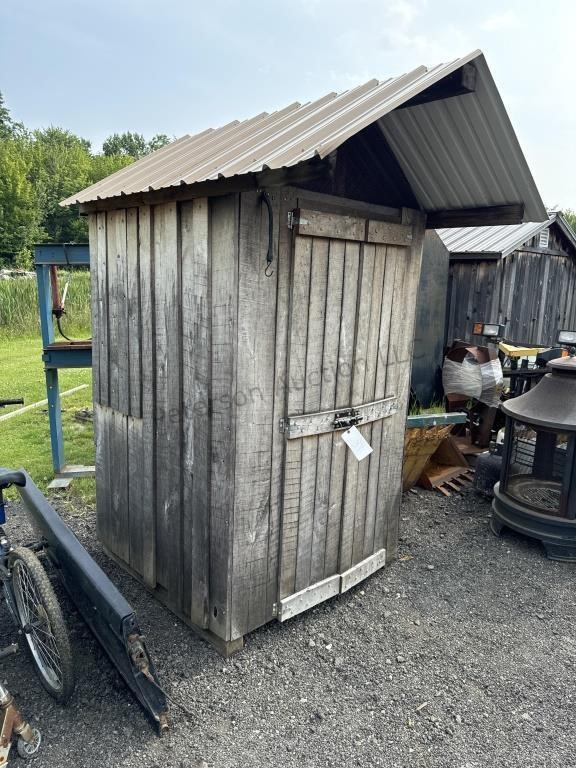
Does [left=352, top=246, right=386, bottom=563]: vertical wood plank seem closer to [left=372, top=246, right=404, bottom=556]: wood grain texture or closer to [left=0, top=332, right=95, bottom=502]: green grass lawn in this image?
[left=372, top=246, right=404, bottom=556]: wood grain texture

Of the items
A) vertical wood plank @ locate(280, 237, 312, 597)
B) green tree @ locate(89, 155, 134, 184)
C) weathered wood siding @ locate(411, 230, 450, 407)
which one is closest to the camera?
vertical wood plank @ locate(280, 237, 312, 597)

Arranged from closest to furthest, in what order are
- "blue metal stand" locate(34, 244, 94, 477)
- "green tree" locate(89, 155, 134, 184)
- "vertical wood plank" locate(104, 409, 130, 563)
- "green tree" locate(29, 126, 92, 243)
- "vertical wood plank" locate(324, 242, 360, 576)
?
"vertical wood plank" locate(324, 242, 360, 576) < "vertical wood plank" locate(104, 409, 130, 563) < "blue metal stand" locate(34, 244, 94, 477) < "green tree" locate(29, 126, 92, 243) < "green tree" locate(89, 155, 134, 184)

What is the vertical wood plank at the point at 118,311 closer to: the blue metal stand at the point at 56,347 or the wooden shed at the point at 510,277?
the blue metal stand at the point at 56,347

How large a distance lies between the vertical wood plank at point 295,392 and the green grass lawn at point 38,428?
235 centimetres

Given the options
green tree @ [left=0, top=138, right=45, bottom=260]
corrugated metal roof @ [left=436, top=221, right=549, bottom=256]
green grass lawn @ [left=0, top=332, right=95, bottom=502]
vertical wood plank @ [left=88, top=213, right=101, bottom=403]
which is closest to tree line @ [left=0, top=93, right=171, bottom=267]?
green tree @ [left=0, top=138, right=45, bottom=260]

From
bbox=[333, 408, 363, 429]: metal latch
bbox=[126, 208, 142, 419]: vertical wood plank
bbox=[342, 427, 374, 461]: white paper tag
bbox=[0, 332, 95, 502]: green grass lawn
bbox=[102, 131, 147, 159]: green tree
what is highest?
bbox=[102, 131, 147, 159]: green tree

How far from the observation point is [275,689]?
7.77ft

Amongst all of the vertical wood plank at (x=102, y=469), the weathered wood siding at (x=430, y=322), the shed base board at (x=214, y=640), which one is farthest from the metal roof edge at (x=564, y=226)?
the shed base board at (x=214, y=640)

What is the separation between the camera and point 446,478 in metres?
4.92

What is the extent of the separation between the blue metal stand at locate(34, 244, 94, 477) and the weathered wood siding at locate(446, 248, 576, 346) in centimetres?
558

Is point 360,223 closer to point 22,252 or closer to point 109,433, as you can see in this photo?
point 109,433

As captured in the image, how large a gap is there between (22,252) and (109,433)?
28.8m

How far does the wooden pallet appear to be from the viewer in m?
4.82

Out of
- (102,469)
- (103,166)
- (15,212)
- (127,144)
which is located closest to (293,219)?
(102,469)
